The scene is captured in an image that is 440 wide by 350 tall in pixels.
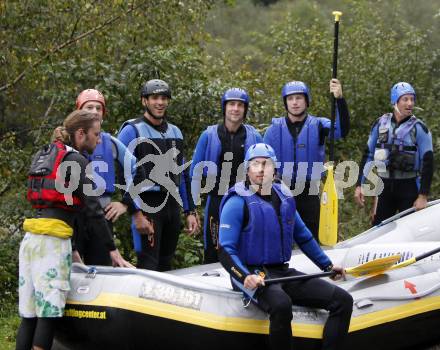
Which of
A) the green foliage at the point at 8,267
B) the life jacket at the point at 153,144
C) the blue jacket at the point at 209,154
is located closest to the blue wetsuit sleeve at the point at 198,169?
the blue jacket at the point at 209,154

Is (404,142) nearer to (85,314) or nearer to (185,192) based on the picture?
(185,192)

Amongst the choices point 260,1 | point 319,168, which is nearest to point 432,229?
point 319,168

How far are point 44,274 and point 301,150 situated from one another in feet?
8.56

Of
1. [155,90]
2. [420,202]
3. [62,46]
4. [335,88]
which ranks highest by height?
[62,46]

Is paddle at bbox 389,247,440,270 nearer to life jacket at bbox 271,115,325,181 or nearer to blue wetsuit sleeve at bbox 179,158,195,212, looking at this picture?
life jacket at bbox 271,115,325,181

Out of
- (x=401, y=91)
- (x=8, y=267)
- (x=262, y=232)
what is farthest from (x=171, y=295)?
(x=8, y=267)

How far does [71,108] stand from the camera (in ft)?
28.2

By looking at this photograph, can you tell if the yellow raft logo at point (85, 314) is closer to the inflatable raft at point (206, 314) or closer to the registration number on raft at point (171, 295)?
the inflatable raft at point (206, 314)

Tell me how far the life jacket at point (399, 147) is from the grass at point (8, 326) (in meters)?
3.23

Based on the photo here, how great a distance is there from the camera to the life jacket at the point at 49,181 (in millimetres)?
4996

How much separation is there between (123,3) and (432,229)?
4.03 metres

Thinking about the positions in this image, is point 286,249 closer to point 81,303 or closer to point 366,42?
point 81,303

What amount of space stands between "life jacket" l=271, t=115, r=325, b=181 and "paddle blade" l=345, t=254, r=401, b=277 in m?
1.30

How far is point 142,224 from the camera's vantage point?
20.5 feet
